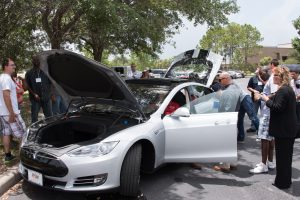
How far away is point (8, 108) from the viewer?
5844 mm

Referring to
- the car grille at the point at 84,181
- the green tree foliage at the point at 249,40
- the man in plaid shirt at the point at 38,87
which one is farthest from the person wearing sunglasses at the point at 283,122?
the green tree foliage at the point at 249,40

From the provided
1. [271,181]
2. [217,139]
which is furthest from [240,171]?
[217,139]

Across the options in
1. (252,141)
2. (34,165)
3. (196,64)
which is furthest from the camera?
(196,64)

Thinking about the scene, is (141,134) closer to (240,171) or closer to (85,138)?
(85,138)

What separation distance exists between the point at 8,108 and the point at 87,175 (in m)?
2.18

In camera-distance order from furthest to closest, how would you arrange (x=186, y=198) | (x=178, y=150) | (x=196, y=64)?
1. (x=196, y=64)
2. (x=178, y=150)
3. (x=186, y=198)

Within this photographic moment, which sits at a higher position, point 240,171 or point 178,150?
point 178,150

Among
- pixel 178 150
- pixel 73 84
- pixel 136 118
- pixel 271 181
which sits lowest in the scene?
pixel 271 181

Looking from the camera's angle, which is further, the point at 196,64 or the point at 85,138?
the point at 196,64

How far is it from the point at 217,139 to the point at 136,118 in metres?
1.21

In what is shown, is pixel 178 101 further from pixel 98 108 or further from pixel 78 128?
pixel 78 128

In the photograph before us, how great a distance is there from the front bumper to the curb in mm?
925

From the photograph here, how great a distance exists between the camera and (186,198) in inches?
196

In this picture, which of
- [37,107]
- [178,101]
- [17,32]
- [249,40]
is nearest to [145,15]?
[17,32]
